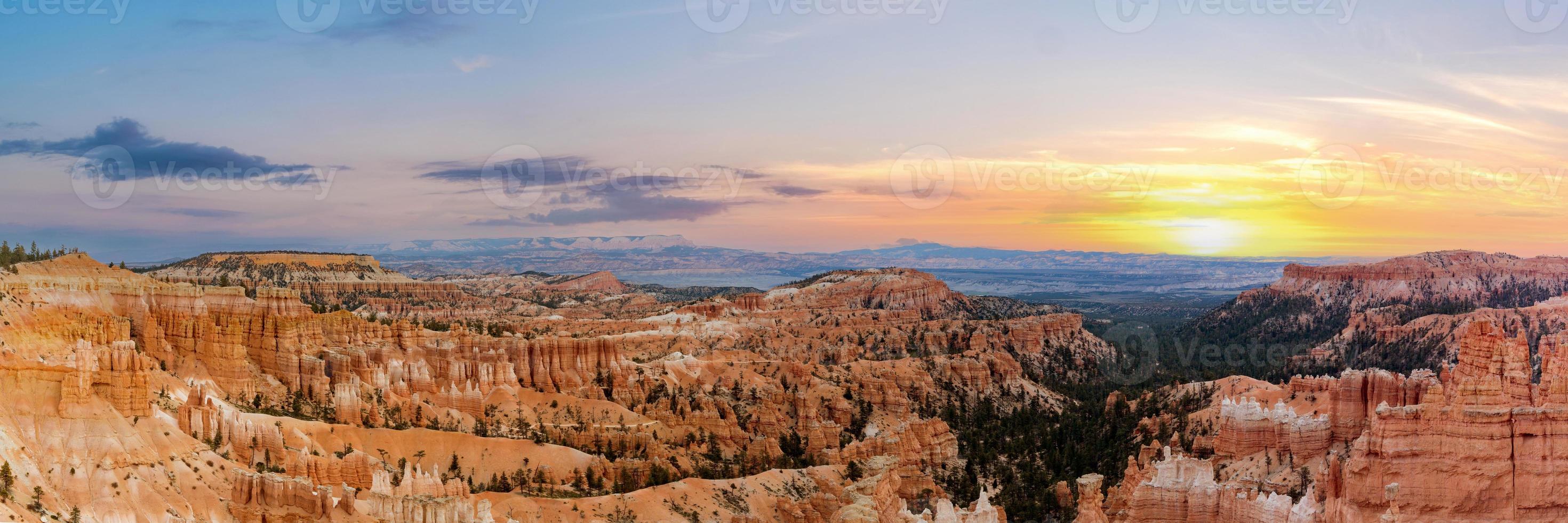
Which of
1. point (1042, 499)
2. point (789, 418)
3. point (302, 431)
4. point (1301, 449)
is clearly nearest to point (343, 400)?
point (302, 431)

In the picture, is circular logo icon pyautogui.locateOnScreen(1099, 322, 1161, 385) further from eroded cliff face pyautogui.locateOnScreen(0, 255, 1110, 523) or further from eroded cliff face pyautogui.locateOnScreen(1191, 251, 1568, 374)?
eroded cliff face pyautogui.locateOnScreen(0, 255, 1110, 523)

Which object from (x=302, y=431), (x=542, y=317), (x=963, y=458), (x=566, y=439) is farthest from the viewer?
(x=542, y=317)

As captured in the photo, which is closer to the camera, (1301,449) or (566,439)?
(1301,449)

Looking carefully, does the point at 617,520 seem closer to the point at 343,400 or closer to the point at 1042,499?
the point at 343,400

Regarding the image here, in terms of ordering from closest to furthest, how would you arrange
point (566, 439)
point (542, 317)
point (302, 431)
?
point (302, 431) < point (566, 439) < point (542, 317)

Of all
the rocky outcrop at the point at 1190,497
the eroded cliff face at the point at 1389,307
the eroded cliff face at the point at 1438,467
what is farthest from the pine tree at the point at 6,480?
the eroded cliff face at the point at 1389,307

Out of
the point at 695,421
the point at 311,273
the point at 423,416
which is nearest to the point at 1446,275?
the point at 695,421

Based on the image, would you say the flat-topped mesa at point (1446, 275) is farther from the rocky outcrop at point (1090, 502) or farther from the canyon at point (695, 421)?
the rocky outcrop at point (1090, 502)
